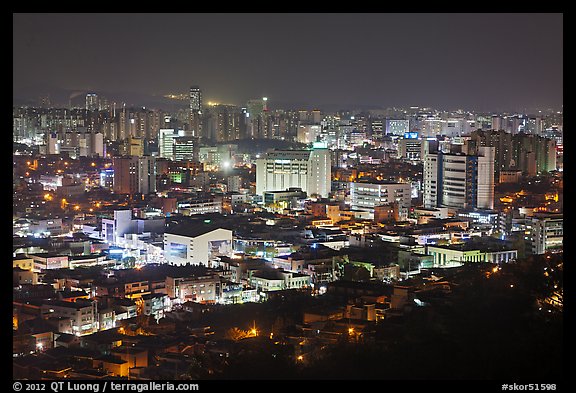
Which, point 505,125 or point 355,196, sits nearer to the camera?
point 355,196

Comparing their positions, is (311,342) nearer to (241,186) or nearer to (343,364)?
(343,364)

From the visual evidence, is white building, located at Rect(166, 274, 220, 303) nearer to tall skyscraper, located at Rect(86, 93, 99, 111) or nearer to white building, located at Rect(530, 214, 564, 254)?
white building, located at Rect(530, 214, 564, 254)

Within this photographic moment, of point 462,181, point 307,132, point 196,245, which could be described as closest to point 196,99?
point 307,132

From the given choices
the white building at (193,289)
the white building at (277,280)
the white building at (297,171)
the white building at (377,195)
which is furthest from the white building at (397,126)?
the white building at (193,289)

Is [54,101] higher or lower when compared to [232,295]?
higher

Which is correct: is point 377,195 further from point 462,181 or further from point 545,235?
point 545,235
